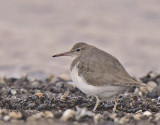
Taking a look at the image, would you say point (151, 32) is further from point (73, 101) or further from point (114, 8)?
point (73, 101)

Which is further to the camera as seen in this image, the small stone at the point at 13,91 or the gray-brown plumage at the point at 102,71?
the small stone at the point at 13,91

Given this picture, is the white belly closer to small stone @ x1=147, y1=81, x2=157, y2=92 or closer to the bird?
the bird

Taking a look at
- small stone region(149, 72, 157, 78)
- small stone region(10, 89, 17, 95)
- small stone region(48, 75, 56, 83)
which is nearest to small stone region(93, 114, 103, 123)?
small stone region(10, 89, 17, 95)

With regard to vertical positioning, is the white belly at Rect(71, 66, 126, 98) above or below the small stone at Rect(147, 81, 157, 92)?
below

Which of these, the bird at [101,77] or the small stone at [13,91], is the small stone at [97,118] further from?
the small stone at [13,91]

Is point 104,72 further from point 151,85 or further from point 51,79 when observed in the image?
point 51,79

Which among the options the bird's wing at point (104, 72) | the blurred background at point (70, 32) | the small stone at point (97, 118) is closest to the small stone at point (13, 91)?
the bird's wing at point (104, 72)
